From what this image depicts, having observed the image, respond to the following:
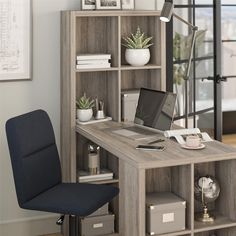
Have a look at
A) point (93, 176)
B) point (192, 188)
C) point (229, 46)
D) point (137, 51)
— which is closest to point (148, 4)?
point (137, 51)

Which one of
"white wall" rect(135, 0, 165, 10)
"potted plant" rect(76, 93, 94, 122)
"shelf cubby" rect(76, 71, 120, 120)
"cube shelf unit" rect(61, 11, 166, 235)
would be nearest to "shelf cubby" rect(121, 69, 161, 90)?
"cube shelf unit" rect(61, 11, 166, 235)

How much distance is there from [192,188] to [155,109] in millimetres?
728

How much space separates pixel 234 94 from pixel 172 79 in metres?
2.38

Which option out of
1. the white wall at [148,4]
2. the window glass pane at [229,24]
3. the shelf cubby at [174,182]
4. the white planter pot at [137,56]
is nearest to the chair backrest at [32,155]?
the shelf cubby at [174,182]

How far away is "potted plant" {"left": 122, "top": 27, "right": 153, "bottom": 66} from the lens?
4.00 meters

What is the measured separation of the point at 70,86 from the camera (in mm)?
3844

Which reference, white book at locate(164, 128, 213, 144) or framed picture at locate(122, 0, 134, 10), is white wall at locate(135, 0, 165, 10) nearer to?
framed picture at locate(122, 0, 134, 10)

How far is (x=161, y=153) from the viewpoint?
3.10m

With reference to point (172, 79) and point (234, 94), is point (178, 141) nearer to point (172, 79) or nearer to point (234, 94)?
point (172, 79)

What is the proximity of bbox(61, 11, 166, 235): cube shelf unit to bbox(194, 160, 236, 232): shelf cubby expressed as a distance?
2.49 ft

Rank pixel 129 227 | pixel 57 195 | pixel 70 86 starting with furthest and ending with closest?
pixel 70 86 < pixel 57 195 < pixel 129 227


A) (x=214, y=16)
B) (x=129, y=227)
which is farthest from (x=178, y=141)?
(x=214, y=16)

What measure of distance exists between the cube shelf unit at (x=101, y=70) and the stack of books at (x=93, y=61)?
32 mm

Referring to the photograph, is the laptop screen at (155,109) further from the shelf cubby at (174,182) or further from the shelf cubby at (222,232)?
the shelf cubby at (222,232)
